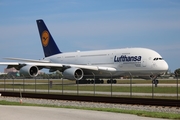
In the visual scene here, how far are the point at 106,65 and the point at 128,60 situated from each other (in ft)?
13.7

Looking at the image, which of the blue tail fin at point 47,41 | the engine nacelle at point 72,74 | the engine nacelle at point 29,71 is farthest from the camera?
the blue tail fin at point 47,41

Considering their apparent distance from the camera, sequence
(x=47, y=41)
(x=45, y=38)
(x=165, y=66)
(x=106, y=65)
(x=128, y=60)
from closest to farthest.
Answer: (x=165, y=66) → (x=128, y=60) → (x=106, y=65) → (x=47, y=41) → (x=45, y=38)

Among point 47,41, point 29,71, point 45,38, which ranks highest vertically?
point 45,38

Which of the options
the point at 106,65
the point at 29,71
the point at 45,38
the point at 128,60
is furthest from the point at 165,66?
the point at 45,38

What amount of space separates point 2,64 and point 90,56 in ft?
38.9

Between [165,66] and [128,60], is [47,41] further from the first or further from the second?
[165,66]

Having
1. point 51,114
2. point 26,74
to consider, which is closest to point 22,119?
point 51,114

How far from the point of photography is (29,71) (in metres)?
47.3

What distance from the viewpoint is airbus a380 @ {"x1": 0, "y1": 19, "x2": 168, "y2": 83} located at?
46.7 m

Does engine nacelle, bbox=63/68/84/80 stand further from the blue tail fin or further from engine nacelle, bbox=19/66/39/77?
the blue tail fin

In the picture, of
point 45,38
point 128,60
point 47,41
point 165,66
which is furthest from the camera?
point 45,38

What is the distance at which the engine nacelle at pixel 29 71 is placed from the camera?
155ft

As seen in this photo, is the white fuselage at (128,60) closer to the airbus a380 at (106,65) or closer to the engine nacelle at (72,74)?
the airbus a380 at (106,65)

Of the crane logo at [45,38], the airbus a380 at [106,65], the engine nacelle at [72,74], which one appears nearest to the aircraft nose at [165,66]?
the airbus a380 at [106,65]
